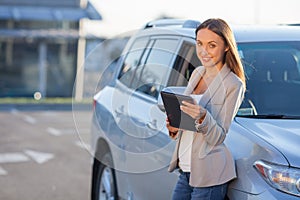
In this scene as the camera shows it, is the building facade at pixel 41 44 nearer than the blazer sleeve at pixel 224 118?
No

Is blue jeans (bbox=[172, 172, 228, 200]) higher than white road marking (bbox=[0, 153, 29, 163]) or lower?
higher

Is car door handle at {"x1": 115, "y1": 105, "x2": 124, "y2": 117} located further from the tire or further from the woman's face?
the woman's face

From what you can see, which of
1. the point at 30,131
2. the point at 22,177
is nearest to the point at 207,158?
the point at 22,177

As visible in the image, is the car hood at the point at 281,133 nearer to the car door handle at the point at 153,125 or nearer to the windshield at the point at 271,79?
the windshield at the point at 271,79

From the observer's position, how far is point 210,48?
339 cm

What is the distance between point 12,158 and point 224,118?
705 centimetres

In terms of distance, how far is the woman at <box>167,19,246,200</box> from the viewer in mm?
3285

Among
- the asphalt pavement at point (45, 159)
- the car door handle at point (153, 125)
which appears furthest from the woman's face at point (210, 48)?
Result: the asphalt pavement at point (45, 159)

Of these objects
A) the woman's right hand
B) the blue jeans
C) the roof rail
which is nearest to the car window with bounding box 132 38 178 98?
the roof rail

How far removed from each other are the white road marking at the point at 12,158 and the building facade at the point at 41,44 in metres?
18.5

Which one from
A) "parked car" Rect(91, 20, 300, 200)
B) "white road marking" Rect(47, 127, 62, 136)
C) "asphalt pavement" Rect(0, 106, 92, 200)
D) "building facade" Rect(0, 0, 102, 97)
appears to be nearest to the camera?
"parked car" Rect(91, 20, 300, 200)

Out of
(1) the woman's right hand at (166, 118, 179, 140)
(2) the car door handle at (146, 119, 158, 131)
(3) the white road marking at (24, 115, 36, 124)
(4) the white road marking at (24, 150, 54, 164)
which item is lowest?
(3) the white road marking at (24, 115, 36, 124)

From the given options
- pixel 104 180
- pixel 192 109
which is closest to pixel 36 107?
pixel 104 180

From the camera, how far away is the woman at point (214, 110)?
329 cm
